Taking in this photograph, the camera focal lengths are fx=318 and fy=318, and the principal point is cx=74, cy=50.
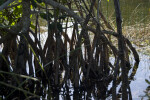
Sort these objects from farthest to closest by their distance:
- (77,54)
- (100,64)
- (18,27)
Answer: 1. (100,64)
2. (77,54)
3. (18,27)

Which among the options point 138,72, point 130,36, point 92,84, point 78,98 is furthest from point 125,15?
point 78,98

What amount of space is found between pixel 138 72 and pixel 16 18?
2.09m

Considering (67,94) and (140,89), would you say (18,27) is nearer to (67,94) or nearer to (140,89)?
(67,94)

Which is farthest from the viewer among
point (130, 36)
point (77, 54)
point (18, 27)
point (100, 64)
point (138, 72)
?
point (130, 36)

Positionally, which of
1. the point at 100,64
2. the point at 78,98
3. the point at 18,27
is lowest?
the point at 78,98

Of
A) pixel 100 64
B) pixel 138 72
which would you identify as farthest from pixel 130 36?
pixel 100 64

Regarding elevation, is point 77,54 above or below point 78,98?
above

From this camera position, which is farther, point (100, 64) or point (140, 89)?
point (100, 64)

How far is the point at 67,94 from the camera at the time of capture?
414 centimetres

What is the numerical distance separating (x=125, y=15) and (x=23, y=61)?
500cm

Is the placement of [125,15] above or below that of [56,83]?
above

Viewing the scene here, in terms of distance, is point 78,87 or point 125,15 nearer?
point 78,87

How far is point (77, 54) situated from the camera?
14.0ft

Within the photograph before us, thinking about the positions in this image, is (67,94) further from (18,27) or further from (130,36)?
(130,36)
